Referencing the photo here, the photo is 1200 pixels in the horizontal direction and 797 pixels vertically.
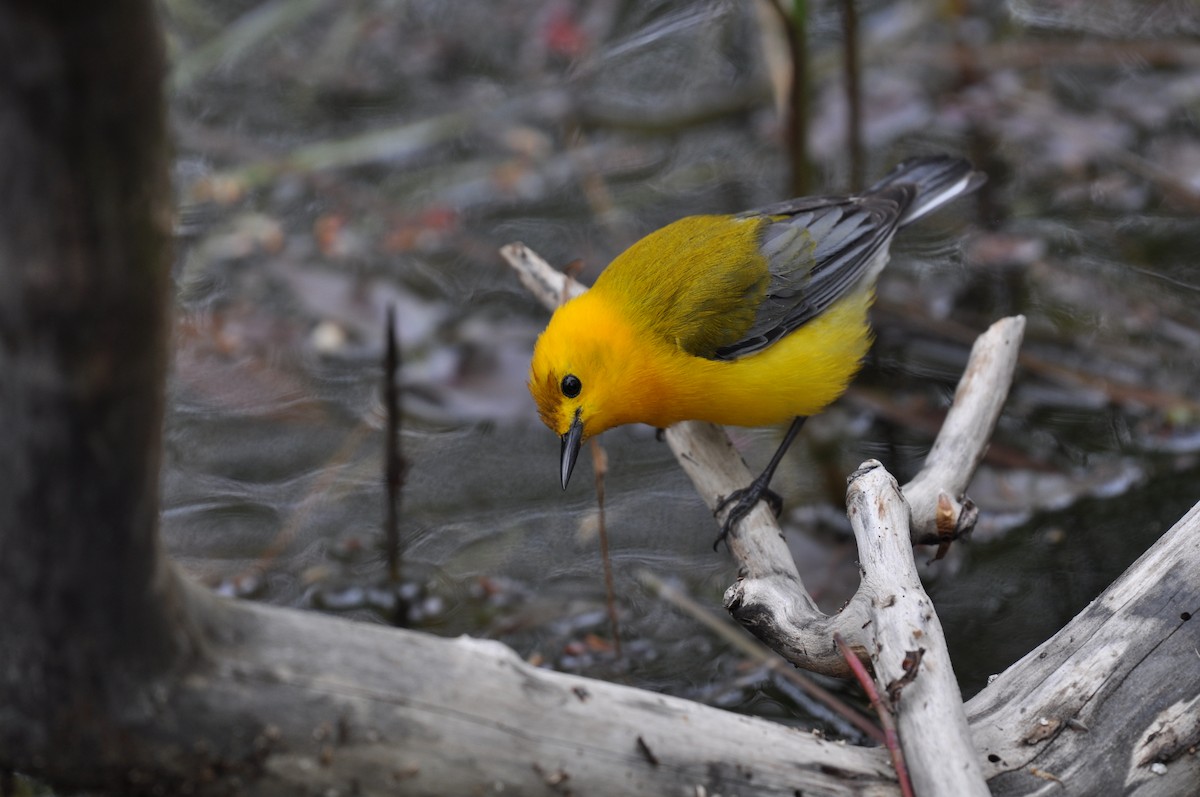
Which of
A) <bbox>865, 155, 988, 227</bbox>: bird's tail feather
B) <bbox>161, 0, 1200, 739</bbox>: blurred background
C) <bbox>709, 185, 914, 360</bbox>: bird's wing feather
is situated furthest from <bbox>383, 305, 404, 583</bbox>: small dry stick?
<bbox>865, 155, 988, 227</bbox>: bird's tail feather

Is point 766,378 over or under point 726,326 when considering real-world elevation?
under

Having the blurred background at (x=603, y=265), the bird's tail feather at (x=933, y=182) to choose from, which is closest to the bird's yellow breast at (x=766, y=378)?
the bird's tail feather at (x=933, y=182)

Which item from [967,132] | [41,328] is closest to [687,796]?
[41,328]

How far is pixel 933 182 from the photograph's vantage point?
14.9 ft

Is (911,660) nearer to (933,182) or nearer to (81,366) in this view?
(81,366)

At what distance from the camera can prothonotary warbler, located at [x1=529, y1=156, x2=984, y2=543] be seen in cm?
357

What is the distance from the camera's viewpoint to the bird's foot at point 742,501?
3.49 metres

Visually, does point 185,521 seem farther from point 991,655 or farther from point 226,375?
point 991,655

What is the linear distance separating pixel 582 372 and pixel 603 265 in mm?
2749

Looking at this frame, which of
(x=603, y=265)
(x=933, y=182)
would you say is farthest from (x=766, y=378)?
(x=603, y=265)

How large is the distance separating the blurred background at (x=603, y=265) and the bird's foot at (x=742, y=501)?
2.86ft

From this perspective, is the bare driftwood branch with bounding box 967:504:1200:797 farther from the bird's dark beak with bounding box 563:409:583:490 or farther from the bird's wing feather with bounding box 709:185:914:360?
the bird's wing feather with bounding box 709:185:914:360

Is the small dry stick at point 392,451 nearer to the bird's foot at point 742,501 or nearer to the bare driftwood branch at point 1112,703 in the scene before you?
the bird's foot at point 742,501

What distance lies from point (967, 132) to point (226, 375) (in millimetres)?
4441
